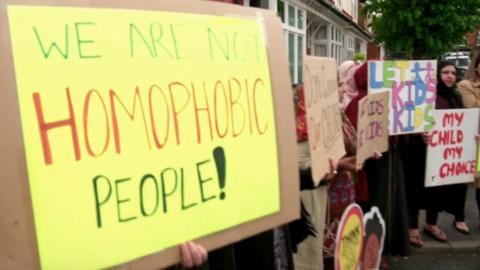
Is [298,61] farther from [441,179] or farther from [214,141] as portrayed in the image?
[214,141]

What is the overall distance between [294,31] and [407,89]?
8207mm

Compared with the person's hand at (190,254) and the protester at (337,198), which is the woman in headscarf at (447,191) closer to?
the protester at (337,198)

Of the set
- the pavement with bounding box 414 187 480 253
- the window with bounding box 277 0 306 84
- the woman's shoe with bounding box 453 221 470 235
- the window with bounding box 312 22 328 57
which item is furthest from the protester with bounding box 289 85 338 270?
the window with bounding box 312 22 328 57

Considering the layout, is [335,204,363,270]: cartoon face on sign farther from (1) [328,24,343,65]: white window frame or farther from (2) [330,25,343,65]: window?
(2) [330,25,343,65]: window

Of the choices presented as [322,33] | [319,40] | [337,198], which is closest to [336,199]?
[337,198]

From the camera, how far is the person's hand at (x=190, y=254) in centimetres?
120

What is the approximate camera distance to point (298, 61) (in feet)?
39.1

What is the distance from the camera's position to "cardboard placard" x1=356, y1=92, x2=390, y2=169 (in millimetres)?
2758

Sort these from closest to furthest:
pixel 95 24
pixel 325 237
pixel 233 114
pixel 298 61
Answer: pixel 95 24
pixel 233 114
pixel 325 237
pixel 298 61

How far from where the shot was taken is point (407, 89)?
346 cm

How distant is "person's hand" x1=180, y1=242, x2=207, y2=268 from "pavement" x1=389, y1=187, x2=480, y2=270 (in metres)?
3.24

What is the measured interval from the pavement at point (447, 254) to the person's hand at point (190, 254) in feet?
10.6

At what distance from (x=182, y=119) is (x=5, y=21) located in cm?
42

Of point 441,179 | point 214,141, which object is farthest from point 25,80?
point 441,179
